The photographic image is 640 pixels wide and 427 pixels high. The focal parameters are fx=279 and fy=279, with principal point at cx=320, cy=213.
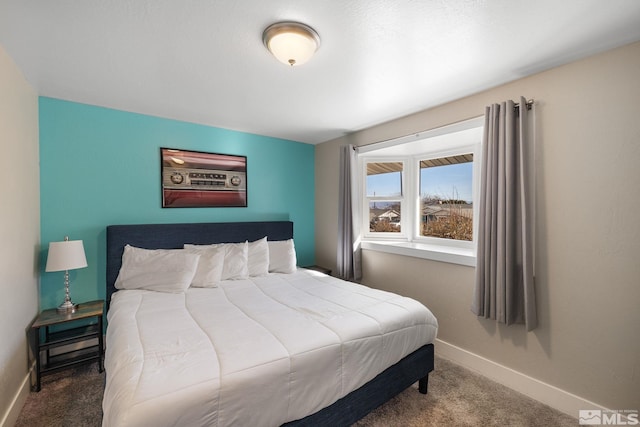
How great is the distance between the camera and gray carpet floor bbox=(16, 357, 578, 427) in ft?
5.97

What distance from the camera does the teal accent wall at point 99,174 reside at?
2508 mm

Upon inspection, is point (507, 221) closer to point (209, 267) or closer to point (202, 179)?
point (209, 267)

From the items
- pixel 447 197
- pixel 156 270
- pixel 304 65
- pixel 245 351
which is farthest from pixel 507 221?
pixel 156 270

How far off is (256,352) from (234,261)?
1.61 m

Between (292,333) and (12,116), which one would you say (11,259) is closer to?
(12,116)

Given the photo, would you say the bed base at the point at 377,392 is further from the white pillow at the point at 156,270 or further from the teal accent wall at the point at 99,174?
the teal accent wall at the point at 99,174

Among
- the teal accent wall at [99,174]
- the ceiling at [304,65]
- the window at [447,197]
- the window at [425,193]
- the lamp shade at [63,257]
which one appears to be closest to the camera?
the ceiling at [304,65]

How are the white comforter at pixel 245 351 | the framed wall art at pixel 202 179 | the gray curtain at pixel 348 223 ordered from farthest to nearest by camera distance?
1. the gray curtain at pixel 348 223
2. the framed wall art at pixel 202 179
3. the white comforter at pixel 245 351

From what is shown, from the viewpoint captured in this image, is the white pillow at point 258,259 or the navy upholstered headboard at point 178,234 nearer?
the navy upholstered headboard at point 178,234

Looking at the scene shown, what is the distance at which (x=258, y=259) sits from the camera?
3127 mm

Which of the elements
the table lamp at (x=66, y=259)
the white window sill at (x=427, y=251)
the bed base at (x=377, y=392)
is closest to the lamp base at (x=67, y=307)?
the table lamp at (x=66, y=259)

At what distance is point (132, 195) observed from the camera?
2906 mm

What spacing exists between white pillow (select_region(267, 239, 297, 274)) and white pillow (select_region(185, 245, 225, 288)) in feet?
1.98

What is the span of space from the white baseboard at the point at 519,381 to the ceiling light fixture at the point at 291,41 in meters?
A: 2.76
